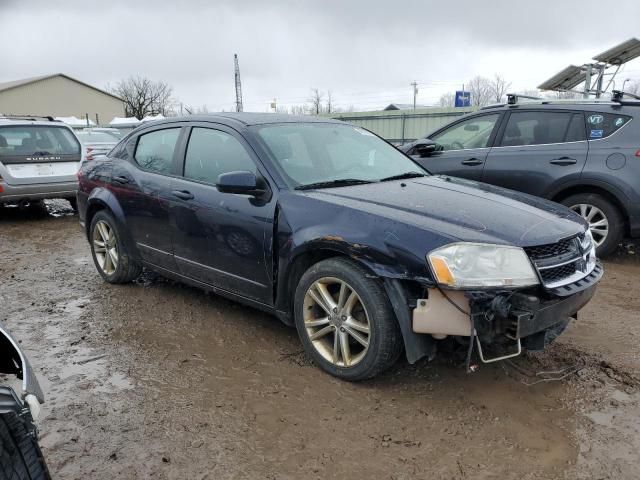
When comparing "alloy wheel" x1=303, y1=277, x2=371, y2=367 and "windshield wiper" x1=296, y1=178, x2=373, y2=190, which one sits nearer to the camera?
"alloy wheel" x1=303, y1=277, x2=371, y2=367

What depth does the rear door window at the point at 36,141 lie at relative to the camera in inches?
330

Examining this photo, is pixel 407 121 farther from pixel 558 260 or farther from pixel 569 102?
pixel 558 260

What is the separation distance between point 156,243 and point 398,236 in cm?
238

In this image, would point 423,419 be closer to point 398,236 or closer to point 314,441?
point 314,441

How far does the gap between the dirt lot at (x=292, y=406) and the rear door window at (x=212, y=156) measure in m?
1.20

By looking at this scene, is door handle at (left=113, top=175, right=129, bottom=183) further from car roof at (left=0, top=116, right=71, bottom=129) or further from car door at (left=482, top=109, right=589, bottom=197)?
car roof at (left=0, top=116, right=71, bottom=129)

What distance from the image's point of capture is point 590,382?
3.17 metres

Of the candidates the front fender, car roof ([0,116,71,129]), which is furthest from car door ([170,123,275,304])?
car roof ([0,116,71,129])

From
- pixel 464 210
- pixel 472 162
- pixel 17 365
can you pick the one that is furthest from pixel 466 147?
pixel 17 365

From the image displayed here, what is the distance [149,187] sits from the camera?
14.3 feet

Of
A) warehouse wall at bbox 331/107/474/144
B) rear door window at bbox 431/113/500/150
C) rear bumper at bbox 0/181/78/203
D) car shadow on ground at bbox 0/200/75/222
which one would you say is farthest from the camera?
warehouse wall at bbox 331/107/474/144

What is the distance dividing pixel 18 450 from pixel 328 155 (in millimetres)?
2823

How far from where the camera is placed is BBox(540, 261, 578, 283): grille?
2.83m

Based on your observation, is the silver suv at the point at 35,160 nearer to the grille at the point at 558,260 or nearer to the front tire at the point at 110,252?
the front tire at the point at 110,252
